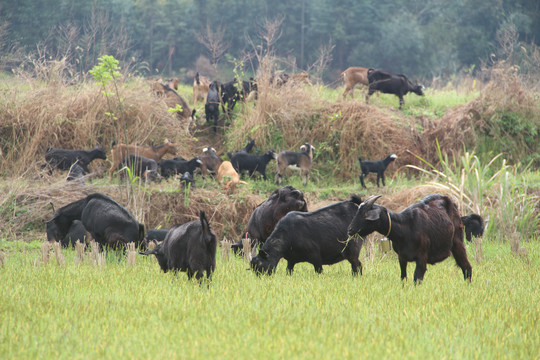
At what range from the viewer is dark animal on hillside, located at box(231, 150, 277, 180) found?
15.7m

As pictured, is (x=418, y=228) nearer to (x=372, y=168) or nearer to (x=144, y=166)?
(x=372, y=168)

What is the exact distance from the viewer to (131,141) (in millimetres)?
17250

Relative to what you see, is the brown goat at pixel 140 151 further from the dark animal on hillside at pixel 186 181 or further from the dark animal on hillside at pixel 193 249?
the dark animal on hillside at pixel 193 249

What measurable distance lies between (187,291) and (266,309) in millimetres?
1035

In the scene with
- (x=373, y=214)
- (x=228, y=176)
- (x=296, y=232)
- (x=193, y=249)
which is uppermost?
(x=373, y=214)

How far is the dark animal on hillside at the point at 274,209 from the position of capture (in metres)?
8.93

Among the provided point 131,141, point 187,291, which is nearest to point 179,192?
point 131,141

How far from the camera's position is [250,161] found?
15.7 metres

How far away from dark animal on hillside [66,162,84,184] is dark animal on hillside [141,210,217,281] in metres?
7.37

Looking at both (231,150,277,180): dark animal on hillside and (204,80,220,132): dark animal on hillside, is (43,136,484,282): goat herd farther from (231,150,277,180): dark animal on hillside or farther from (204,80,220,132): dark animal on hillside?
(204,80,220,132): dark animal on hillside

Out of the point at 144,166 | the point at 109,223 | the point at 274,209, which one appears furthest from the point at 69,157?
the point at 274,209

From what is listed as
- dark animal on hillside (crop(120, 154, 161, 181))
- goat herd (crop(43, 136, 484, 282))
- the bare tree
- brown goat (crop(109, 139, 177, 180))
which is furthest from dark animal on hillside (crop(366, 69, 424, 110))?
goat herd (crop(43, 136, 484, 282))

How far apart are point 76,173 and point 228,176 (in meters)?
3.31

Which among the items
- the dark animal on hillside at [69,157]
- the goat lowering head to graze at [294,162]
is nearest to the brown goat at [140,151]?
the dark animal on hillside at [69,157]
